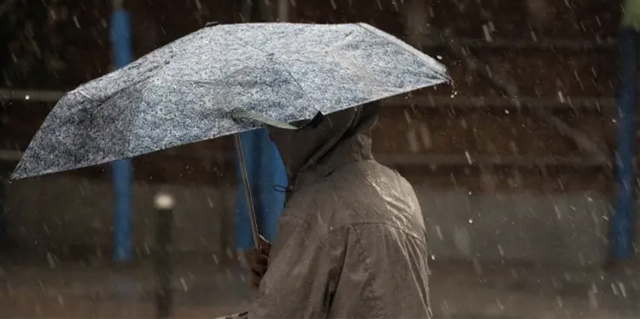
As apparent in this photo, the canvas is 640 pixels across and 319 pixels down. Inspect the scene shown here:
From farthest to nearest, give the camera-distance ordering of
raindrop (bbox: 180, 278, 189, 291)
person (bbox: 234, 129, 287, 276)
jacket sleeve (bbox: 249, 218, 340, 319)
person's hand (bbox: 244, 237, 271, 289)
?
person (bbox: 234, 129, 287, 276), raindrop (bbox: 180, 278, 189, 291), person's hand (bbox: 244, 237, 271, 289), jacket sleeve (bbox: 249, 218, 340, 319)

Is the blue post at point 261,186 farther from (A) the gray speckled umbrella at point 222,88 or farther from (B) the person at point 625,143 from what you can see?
(A) the gray speckled umbrella at point 222,88

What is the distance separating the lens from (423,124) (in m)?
11.6

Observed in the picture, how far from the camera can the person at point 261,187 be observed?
30.3 ft

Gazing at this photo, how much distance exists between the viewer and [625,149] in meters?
10.6

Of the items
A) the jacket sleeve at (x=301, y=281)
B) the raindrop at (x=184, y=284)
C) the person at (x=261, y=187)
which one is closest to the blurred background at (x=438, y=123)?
the person at (x=261, y=187)

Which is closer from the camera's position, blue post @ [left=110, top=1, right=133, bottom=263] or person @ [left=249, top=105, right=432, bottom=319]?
person @ [left=249, top=105, right=432, bottom=319]

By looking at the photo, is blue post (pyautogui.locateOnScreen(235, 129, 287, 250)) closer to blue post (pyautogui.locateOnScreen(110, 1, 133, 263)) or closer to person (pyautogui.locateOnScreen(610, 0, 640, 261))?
blue post (pyautogui.locateOnScreen(110, 1, 133, 263))

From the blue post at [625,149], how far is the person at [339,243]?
7999 mm

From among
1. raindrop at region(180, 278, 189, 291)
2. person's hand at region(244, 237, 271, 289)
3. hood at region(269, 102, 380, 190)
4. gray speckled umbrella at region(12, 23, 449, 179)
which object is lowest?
raindrop at region(180, 278, 189, 291)

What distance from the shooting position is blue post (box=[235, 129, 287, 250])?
9.26 metres

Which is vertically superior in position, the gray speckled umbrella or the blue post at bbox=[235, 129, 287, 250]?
the gray speckled umbrella

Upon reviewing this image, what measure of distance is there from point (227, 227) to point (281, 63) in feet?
26.5

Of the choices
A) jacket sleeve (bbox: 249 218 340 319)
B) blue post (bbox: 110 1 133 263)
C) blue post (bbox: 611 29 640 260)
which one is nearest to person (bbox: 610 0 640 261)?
blue post (bbox: 611 29 640 260)

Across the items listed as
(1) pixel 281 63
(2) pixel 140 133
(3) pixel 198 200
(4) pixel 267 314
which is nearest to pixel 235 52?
(1) pixel 281 63
